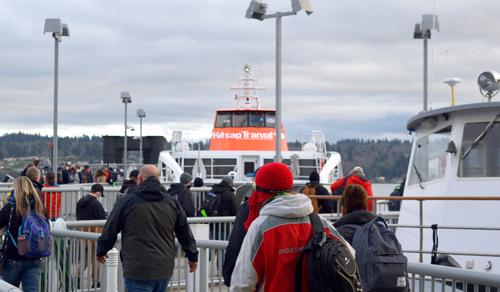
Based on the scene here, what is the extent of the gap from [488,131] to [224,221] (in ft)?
12.7

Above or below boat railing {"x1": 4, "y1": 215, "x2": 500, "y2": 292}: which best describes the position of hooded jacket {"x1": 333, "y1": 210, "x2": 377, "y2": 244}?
above

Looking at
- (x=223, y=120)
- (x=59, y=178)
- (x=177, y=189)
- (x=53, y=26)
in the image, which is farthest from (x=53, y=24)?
(x=177, y=189)

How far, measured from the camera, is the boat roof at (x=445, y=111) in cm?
885

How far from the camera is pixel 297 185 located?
2114 centimetres

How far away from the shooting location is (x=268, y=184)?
4133mm

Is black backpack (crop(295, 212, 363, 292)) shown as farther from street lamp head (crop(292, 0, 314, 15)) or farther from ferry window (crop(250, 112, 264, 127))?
ferry window (crop(250, 112, 264, 127))

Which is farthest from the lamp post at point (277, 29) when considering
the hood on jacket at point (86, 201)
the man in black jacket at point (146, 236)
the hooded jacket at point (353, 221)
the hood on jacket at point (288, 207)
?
the hood on jacket at point (288, 207)

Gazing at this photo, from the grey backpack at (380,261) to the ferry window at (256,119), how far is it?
23395 mm

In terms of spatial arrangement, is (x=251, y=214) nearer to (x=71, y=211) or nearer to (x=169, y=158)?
(x=71, y=211)

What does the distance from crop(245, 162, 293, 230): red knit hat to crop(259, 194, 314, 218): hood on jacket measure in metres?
0.15

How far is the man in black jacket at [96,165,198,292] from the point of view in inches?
232

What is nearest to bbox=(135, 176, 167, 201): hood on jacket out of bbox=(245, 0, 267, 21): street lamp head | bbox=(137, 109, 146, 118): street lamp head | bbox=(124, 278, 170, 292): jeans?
bbox=(124, 278, 170, 292): jeans

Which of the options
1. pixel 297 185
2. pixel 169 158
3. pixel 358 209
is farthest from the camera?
pixel 169 158

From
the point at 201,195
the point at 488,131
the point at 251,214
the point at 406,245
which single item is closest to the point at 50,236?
the point at 251,214
